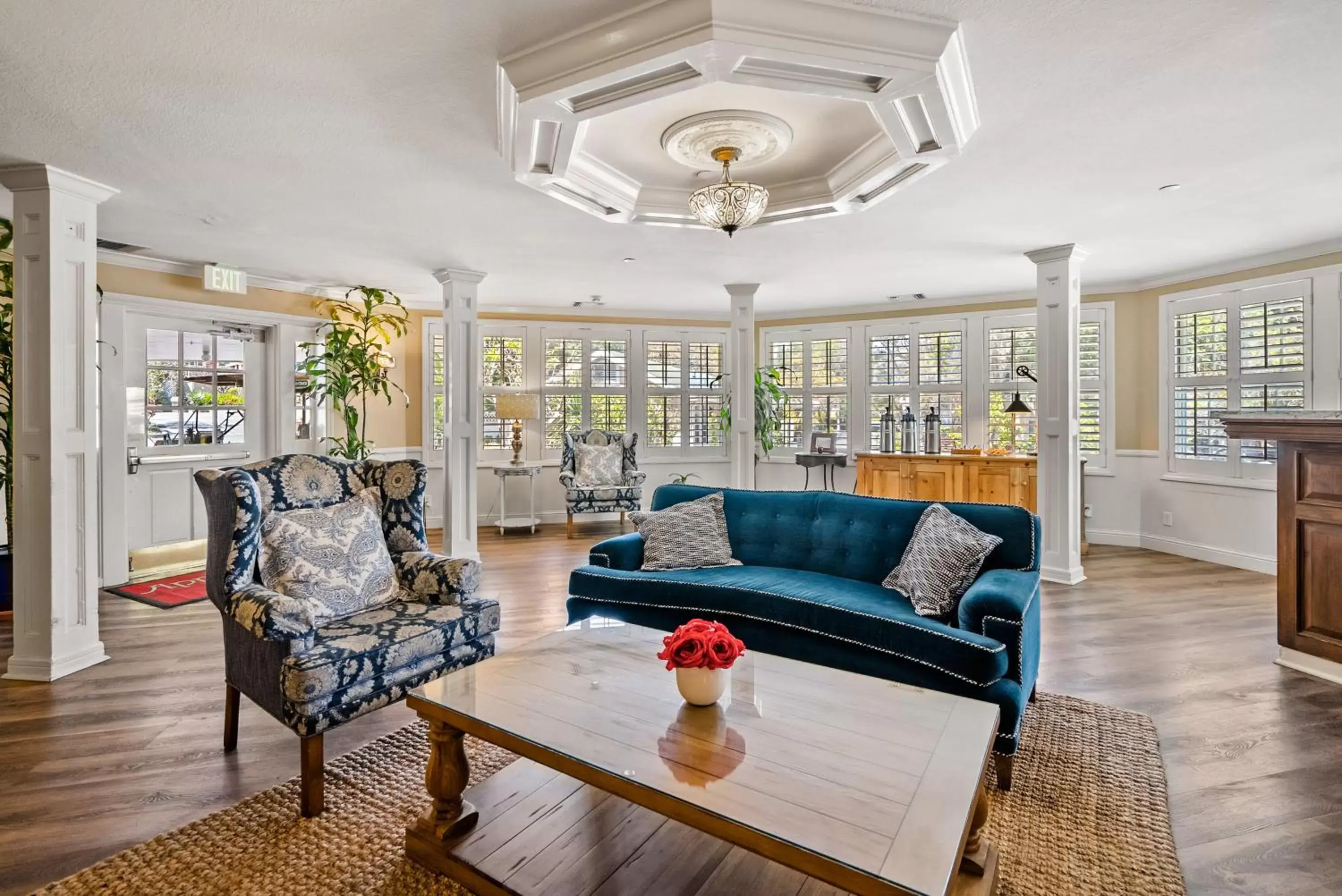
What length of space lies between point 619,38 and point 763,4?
44 centimetres

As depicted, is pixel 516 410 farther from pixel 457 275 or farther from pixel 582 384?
pixel 457 275

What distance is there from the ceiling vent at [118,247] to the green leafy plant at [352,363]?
143 centimetres

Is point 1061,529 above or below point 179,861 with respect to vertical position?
above

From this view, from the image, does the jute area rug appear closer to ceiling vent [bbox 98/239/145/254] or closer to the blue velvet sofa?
the blue velvet sofa

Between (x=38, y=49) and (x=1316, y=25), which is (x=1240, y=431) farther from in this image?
(x=38, y=49)

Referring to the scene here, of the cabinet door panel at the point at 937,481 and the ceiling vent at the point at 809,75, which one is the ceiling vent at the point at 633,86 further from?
the cabinet door panel at the point at 937,481

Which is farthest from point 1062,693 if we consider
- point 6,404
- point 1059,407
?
point 6,404

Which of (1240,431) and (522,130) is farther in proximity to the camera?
(1240,431)

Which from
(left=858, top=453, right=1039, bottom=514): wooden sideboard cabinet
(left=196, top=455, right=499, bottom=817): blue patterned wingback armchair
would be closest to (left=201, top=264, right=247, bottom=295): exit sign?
(left=196, top=455, right=499, bottom=817): blue patterned wingback armchair

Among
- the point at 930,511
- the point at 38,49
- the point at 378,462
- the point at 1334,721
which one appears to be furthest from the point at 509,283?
the point at 1334,721

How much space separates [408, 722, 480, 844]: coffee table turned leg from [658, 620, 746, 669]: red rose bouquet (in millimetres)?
614

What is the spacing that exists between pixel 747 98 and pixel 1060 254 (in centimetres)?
315

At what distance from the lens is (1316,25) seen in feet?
6.90

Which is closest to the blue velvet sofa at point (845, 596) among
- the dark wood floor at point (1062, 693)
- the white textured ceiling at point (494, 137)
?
the dark wood floor at point (1062, 693)
